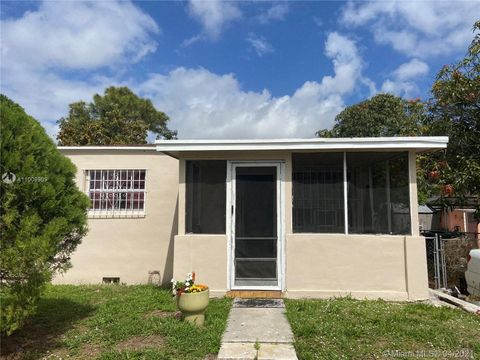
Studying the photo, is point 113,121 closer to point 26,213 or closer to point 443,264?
point 26,213

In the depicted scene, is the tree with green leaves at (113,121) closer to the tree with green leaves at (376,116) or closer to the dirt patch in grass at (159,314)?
the tree with green leaves at (376,116)

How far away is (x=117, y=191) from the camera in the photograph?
805 centimetres

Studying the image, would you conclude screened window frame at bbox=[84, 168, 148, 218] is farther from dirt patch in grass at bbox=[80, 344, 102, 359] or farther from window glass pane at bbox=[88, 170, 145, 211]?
dirt patch in grass at bbox=[80, 344, 102, 359]

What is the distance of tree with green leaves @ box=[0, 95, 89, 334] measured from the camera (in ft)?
11.7

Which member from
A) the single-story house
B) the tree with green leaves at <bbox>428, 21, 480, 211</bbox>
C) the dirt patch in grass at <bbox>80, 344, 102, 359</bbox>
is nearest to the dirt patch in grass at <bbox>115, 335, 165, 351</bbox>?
the dirt patch in grass at <bbox>80, 344, 102, 359</bbox>

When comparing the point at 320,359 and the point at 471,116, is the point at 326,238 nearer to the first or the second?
the point at 320,359

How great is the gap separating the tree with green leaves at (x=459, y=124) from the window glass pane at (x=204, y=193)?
17.8 feet

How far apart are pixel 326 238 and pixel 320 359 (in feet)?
9.31

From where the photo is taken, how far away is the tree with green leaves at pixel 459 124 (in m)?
8.09

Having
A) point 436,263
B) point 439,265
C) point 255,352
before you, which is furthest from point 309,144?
point 439,265

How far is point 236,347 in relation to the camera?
4.09 m

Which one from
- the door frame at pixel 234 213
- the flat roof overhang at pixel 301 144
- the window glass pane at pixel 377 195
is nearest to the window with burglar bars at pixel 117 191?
the flat roof overhang at pixel 301 144

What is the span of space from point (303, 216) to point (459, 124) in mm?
5124

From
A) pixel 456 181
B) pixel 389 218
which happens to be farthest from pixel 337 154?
pixel 456 181
